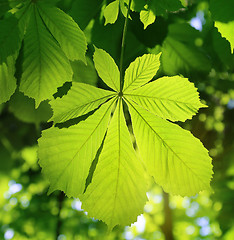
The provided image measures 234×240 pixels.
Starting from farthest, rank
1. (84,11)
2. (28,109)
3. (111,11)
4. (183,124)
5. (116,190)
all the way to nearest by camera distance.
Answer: (183,124) → (28,109) → (84,11) → (111,11) → (116,190)

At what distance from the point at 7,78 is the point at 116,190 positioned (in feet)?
1.25

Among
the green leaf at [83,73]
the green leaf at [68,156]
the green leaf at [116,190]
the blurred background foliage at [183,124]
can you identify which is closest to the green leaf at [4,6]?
the blurred background foliage at [183,124]

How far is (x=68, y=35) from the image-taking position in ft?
2.20

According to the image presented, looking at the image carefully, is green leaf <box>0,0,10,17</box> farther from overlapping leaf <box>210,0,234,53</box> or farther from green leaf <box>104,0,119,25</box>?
overlapping leaf <box>210,0,234,53</box>

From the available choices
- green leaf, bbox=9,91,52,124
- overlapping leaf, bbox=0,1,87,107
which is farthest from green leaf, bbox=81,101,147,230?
green leaf, bbox=9,91,52,124

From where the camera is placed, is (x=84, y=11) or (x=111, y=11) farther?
(x=84, y=11)

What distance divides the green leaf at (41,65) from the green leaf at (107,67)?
3.1 inches

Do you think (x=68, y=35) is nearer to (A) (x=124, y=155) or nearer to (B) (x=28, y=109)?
(A) (x=124, y=155)

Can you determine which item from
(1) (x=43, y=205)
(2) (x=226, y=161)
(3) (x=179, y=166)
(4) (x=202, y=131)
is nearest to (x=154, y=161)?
(3) (x=179, y=166)

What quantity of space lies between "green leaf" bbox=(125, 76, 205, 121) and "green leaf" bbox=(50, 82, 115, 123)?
0.12 m

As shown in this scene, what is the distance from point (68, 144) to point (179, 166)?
0.88ft

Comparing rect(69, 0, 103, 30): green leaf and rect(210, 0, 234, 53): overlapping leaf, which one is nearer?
rect(210, 0, 234, 53): overlapping leaf

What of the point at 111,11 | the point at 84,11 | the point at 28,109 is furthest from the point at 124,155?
the point at 28,109

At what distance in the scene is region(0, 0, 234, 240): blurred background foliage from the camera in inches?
37.8
